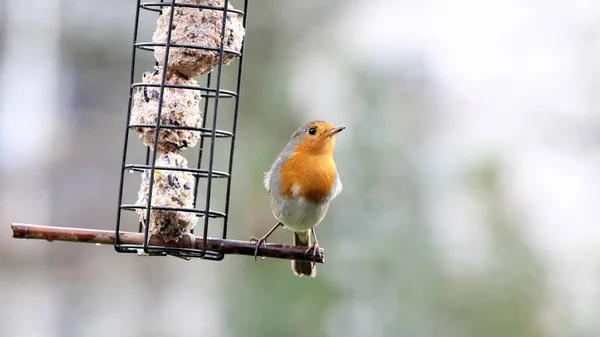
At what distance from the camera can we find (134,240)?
3590mm

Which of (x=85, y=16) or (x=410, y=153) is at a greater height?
(x=85, y=16)

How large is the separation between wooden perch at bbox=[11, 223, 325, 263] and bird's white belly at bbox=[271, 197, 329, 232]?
1.24 meters

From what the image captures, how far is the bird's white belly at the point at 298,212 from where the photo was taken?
489cm

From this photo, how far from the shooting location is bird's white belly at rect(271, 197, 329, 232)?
4895 millimetres

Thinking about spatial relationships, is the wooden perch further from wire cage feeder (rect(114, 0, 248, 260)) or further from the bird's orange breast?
the bird's orange breast

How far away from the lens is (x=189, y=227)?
3.83 metres

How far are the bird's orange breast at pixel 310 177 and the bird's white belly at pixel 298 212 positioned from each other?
0.03 m

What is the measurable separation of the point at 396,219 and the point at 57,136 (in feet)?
14.6

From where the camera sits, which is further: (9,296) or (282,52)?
(9,296)

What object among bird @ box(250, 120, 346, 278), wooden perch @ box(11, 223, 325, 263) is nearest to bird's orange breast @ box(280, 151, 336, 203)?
bird @ box(250, 120, 346, 278)

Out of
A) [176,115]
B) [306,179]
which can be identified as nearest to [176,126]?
[176,115]

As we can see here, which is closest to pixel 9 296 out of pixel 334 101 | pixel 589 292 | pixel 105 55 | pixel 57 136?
pixel 57 136

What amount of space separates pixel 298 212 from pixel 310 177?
0.65 feet

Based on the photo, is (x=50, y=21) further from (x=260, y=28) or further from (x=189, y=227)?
(x=189, y=227)
